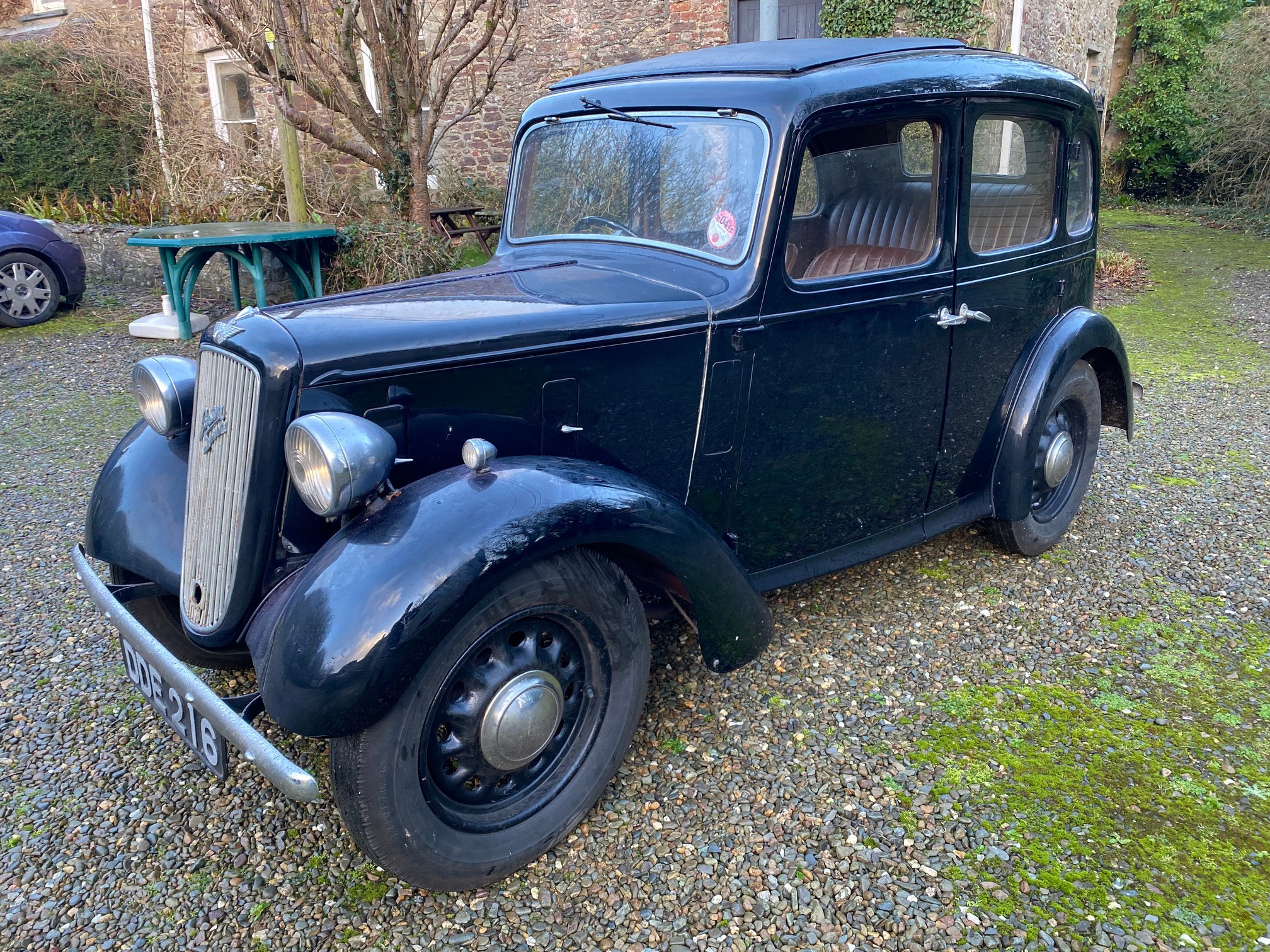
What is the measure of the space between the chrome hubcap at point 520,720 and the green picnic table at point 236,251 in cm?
606

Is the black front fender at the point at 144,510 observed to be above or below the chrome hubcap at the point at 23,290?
above

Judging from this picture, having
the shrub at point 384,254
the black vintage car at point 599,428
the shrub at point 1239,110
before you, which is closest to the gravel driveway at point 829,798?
the black vintage car at point 599,428

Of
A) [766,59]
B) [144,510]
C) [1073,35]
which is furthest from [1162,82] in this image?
[144,510]

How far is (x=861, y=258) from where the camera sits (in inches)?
123

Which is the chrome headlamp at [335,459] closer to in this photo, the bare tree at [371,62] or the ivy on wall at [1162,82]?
the bare tree at [371,62]

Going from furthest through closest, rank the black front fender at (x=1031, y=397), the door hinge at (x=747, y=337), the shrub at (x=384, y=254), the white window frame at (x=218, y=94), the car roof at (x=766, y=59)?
the white window frame at (x=218, y=94) → the shrub at (x=384, y=254) → the black front fender at (x=1031, y=397) → the car roof at (x=766, y=59) → the door hinge at (x=747, y=337)

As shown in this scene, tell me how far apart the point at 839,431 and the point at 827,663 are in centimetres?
80

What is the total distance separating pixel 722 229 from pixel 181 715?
6.45ft

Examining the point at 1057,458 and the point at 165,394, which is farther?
the point at 1057,458

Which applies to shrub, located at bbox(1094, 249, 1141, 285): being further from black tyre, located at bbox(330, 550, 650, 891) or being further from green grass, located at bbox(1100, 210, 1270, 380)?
black tyre, located at bbox(330, 550, 650, 891)

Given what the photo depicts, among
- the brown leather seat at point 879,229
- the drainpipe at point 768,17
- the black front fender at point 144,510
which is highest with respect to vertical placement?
the drainpipe at point 768,17

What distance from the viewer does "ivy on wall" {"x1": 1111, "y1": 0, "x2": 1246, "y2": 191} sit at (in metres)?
16.3

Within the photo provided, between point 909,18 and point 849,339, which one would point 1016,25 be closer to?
point 909,18

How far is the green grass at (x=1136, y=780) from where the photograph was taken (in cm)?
Answer: 218
